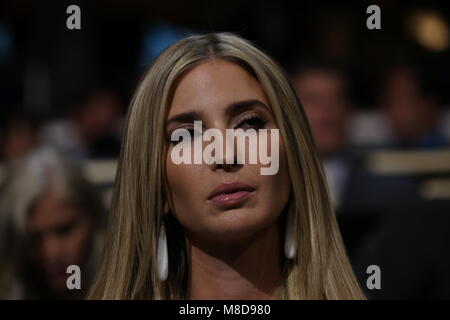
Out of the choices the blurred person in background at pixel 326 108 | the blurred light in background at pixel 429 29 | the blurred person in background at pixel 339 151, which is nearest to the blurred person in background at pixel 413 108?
the blurred person in background at pixel 339 151

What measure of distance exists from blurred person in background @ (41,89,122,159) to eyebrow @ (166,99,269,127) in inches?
117

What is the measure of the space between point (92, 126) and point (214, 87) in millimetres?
3401

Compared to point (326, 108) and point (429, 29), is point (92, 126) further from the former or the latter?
point (429, 29)

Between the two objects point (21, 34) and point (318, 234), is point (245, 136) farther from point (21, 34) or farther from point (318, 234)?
point (21, 34)

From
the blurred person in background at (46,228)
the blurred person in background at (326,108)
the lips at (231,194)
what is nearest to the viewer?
the lips at (231,194)

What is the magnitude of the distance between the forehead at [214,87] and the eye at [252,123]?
4cm

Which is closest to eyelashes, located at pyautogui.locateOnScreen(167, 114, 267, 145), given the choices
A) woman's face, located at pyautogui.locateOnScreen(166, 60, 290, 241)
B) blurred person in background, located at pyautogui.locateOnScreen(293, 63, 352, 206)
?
woman's face, located at pyautogui.locateOnScreen(166, 60, 290, 241)

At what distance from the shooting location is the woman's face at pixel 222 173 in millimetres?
1589

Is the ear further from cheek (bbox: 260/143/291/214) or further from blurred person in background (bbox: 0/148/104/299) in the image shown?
blurred person in background (bbox: 0/148/104/299)

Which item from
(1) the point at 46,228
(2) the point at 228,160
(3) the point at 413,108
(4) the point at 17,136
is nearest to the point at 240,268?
(2) the point at 228,160

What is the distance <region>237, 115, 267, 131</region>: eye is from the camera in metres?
1.64

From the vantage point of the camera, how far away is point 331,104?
12.8ft

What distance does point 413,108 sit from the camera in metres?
4.25

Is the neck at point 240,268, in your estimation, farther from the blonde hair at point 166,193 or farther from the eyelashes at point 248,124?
the eyelashes at point 248,124
